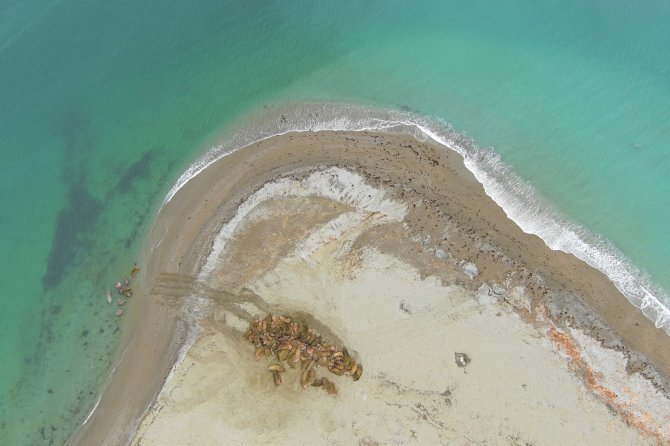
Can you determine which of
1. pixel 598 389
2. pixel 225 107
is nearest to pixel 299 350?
pixel 225 107

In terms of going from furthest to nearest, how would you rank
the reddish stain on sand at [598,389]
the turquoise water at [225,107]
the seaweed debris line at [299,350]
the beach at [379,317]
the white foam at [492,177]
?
the turquoise water at [225,107] → the white foam at [492,177] → the seaweed debris line at [299,350] → the beach at [379,317] → the reddish stain on sand at [598,389]

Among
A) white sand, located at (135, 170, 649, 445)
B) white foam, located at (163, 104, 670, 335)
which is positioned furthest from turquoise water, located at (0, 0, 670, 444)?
white sand, located at (135, 170, 649, 445)

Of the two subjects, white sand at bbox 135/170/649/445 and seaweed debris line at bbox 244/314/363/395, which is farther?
seaweed debris line at bbox 244/314/363/395

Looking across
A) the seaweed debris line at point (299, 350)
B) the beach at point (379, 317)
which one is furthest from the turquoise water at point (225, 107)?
the seaweed debris line at point (299, 350)

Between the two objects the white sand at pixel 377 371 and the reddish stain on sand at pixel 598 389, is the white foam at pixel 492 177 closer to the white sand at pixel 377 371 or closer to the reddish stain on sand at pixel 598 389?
the white sand at pixel 377 371

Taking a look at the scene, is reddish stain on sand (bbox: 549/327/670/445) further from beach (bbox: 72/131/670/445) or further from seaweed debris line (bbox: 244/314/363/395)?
seaweed debris line (bbox: 244/314/363/395)

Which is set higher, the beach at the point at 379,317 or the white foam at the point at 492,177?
the white foam at the point at 492,177

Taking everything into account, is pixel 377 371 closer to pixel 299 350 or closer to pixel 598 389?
pixel 299 350
